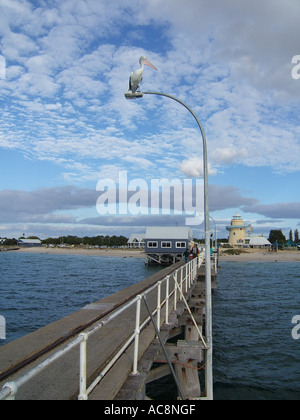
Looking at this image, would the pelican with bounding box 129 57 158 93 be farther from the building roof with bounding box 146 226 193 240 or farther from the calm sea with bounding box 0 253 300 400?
the building roof with bounding box 146 226 193 240

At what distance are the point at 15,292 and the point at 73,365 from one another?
27385 mm

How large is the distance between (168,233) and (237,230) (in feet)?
252

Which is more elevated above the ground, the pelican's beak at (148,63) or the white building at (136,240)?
the pelican's beak at (148,63)

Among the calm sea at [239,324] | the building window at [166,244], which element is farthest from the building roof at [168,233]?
the calm sea at [239,324]

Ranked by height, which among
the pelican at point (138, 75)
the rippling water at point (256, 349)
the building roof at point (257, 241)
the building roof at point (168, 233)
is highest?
the pelican at point (138, 75)

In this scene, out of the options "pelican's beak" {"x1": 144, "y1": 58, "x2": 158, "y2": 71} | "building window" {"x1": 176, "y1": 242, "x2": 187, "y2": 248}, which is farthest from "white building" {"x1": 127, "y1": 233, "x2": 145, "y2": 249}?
"pelican's beak" {"x1": 144, "y1": 58, "x2": 158, "y2": 71}

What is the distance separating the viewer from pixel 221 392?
11.6 m

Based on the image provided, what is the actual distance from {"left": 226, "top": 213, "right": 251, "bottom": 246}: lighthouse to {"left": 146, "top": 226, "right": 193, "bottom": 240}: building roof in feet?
243

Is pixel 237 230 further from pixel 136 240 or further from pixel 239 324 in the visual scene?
pixel 239 324

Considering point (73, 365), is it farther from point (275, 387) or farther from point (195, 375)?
point (275, 387)

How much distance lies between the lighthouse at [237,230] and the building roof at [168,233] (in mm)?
74072

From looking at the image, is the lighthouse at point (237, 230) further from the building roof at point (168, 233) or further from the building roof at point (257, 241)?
the building roof at point (168, 233)

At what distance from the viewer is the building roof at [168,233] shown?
6425 cm
